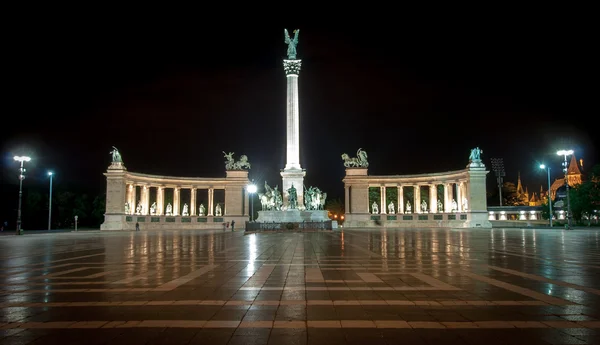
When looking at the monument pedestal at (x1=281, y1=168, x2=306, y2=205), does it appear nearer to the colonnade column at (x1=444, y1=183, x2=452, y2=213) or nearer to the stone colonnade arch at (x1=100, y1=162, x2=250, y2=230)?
the stone colonnade arch at (x1=100, y1=162, x2=250, y2=230)

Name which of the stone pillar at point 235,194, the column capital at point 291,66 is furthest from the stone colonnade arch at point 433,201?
the column capital at point 291,66

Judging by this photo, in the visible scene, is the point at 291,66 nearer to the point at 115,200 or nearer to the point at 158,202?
the point at 115,200

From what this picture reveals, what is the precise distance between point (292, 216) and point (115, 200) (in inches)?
1353

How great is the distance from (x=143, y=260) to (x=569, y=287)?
16.7 m

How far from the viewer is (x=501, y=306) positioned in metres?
9.76

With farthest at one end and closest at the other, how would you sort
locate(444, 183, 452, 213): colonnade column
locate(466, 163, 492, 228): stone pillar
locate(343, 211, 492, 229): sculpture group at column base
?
locate(444, 183, 452, 213): colonnade column → locate(343, 211, 492, 229): sculpture group at column base → locate(466, 163, 492, 228): stone pillar

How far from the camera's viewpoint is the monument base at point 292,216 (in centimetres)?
6194

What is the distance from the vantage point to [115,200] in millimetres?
77750

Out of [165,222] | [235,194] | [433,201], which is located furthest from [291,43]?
[433,201]

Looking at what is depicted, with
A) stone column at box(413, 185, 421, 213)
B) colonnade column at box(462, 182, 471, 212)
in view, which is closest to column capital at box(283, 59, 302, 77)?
colonnade column at box(462, 182, 471, 212)

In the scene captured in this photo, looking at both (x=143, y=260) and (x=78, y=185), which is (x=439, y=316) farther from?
(x=78, y=185)

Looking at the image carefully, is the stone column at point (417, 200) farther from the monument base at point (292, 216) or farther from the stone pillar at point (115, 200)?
the stone pillar at point (115, 200)

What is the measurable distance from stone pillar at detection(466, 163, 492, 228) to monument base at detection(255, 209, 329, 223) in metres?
29.9

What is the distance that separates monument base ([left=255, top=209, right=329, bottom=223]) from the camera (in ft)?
203
